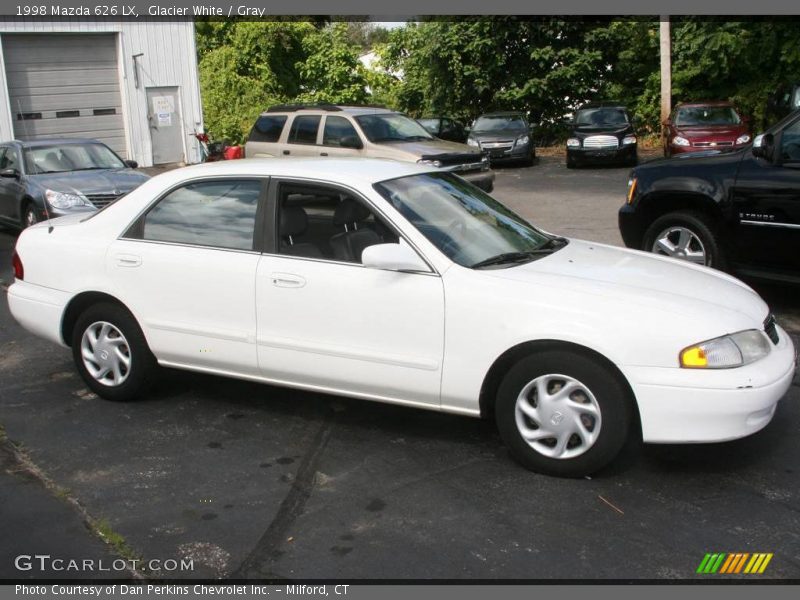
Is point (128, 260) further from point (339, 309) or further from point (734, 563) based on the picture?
point (734, 563)

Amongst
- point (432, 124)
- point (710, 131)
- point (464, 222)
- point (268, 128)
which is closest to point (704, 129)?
point (710, 131)

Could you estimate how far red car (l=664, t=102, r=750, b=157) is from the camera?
19.9 m

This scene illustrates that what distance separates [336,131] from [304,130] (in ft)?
1.97

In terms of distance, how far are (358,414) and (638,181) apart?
413 cm

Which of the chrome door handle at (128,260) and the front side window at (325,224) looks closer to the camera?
the front side window at (325,224)

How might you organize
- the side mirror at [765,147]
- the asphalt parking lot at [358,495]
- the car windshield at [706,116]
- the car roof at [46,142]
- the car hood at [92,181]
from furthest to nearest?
the car windshield at [706,116] → the car roof at [46,142] → the car hood at [92,181] → the side mirror at [765,147] → the asphalt parking lot at [358,495]

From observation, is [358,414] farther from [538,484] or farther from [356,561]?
[356,561]

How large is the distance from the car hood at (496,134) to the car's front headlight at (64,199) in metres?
13.7

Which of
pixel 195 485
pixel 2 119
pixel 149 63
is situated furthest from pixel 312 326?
pixel 149 63

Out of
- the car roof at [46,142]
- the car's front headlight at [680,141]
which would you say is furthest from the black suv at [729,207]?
the car's front headlight at [680,141]

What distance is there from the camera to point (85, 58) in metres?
23.1

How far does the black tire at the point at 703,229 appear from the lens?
754 centimetres

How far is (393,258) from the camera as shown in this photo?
4562mm

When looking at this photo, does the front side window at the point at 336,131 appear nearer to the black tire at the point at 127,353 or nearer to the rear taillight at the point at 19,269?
the rear taillight at the point at 19,269
